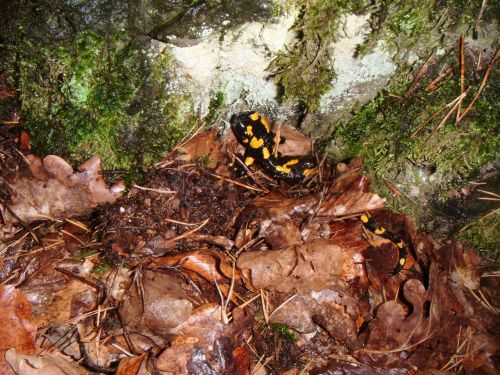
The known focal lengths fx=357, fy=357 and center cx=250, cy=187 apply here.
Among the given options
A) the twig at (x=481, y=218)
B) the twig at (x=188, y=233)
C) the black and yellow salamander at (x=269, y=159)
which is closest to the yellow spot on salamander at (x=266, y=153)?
the black and yellow salamander at (x=269, y=159)

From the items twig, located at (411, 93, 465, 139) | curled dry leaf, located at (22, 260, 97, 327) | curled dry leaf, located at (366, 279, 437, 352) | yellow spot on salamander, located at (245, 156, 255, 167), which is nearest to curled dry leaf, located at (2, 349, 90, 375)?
curled dry leaf, located at (22, 260, 97, 327)

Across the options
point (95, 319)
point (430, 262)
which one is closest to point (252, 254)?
point (95, 319)

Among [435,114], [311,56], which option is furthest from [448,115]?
[311,56]

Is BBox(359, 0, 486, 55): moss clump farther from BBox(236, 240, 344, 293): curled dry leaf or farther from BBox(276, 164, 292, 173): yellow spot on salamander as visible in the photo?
BBox(236, 240, 344, 293): curled dry leaf

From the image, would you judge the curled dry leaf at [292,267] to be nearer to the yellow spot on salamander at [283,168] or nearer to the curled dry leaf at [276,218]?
the curled dry leaf at [276,218]

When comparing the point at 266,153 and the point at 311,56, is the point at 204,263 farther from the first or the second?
the point at 311,56

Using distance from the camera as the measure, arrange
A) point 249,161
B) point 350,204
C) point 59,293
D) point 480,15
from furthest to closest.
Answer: point 249,161 < point 350,204 < point 59,293 < point 480,15

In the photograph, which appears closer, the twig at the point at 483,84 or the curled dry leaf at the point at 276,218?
the twig at the point at 483,84
